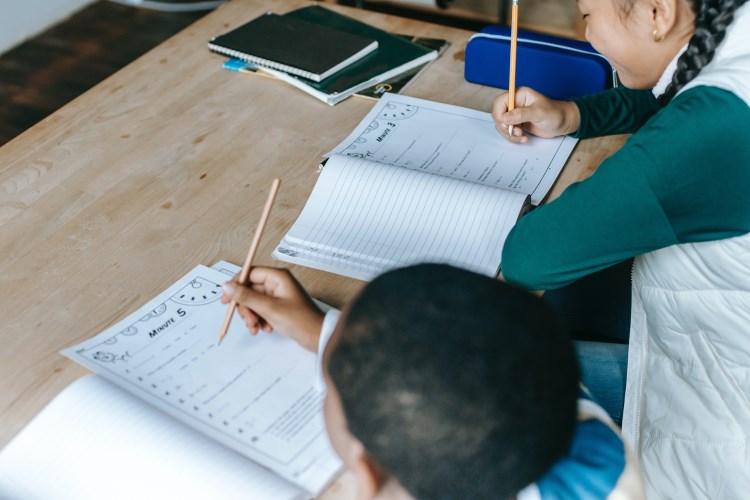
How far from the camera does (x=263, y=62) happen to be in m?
1.50

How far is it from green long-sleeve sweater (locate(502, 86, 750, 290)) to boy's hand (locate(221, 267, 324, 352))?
26 cm

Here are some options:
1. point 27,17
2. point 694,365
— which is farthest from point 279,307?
point 27,17

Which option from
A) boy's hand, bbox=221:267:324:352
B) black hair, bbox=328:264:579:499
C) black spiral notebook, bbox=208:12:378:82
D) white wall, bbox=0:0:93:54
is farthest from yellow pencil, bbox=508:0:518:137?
white wall, bbox=0:0:93:54

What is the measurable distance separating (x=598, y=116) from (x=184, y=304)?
72 cm

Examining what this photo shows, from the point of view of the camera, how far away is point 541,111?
1.29m

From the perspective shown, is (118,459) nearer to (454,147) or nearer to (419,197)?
(419,197)

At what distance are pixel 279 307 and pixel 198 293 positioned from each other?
0.14 metres

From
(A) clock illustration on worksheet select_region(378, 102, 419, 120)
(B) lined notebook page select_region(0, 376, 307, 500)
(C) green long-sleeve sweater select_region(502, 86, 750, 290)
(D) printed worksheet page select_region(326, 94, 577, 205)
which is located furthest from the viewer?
(A) clock illustration on worksheet select_region(378, 102, 419, 120)

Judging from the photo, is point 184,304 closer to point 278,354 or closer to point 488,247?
point 278,354

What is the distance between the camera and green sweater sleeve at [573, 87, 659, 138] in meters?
1.32

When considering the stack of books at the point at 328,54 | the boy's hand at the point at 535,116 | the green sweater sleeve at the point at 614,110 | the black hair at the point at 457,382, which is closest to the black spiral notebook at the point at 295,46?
the stack of books at the point at 328,54

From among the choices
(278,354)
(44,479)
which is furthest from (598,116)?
(44,479)

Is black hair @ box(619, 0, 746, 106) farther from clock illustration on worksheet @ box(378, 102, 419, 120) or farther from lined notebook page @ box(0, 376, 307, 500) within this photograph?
lined notebook page @ box(0, 376, 307, 500)

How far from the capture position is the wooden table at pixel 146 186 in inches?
39.9
